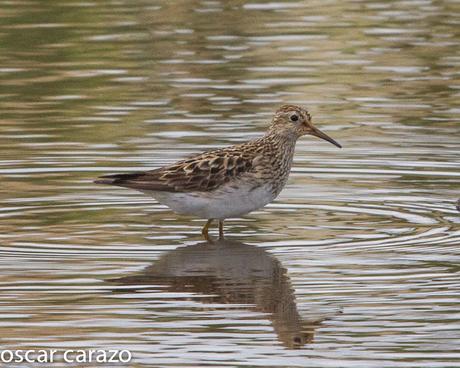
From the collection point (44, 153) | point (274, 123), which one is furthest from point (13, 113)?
point (274, 123)

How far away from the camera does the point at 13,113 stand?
20406 mm

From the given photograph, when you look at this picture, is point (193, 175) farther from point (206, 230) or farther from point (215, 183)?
point (206, 230)

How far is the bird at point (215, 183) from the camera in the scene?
47.1 feet

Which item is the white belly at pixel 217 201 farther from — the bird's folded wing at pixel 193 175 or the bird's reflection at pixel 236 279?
the bird's reflection at pixel 236 279

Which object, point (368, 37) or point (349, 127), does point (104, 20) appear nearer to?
point (368, 37)

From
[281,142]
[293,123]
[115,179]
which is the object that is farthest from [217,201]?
[293,123]

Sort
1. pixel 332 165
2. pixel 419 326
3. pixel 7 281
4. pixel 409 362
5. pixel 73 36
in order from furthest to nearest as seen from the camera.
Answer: pixel 73 36 < pixel 332 165 < pixel 7 281 < pixel 419 326 < pixel 409 362

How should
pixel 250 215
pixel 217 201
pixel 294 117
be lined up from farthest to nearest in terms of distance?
pixel 250 215 < pixel 294 117 < pixel 217 201

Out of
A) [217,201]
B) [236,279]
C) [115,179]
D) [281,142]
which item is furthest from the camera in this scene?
[281,142]

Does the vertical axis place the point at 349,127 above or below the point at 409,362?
below

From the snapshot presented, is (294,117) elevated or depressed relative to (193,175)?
elevated

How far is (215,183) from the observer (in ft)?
47.4

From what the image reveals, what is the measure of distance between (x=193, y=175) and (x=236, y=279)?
6.41 feet

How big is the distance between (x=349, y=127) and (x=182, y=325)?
8.73 meters
